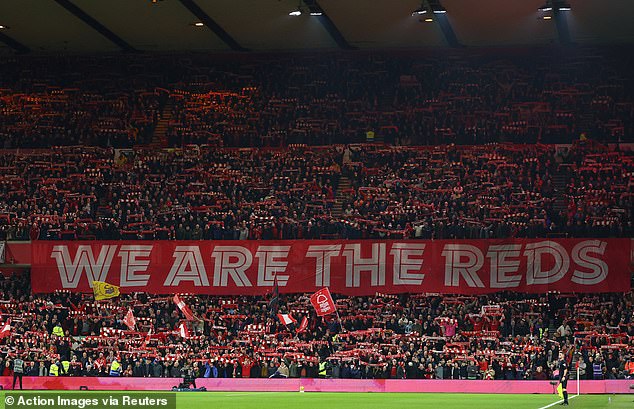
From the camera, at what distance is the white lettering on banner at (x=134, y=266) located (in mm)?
52062

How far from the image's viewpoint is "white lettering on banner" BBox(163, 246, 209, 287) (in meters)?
52.0

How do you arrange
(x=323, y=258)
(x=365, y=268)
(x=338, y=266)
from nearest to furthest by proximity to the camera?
(x=365, y=268), (x=338, y=266), (x=323, y=258)

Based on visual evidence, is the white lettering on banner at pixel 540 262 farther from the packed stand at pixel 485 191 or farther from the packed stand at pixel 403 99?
the packed stand at pixel 403 99

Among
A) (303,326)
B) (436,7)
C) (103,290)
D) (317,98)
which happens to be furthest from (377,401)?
(317,98)

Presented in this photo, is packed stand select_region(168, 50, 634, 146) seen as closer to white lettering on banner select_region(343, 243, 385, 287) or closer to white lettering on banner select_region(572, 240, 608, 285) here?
white lettering on banner select_region(572, 240, 608, 285)

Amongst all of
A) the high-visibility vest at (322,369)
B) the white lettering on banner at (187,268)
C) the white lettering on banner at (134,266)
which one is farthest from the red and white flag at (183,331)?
the high-visibility vest at (322,369)

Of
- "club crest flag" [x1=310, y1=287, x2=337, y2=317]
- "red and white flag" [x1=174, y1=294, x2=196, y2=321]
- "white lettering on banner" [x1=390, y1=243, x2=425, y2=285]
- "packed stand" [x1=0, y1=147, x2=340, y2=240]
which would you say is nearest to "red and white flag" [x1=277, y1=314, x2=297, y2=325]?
"club crest flag" [x1=310, y1=287, x2=337, y2=317]

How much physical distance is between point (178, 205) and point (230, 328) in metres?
8.26

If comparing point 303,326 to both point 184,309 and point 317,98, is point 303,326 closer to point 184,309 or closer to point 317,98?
point 184,309

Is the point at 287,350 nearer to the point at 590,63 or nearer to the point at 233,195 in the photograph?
the point at 233,195

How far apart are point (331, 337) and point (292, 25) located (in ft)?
53.2

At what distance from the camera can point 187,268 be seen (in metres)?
52.0

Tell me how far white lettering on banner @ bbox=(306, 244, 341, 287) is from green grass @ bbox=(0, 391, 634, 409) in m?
8.71

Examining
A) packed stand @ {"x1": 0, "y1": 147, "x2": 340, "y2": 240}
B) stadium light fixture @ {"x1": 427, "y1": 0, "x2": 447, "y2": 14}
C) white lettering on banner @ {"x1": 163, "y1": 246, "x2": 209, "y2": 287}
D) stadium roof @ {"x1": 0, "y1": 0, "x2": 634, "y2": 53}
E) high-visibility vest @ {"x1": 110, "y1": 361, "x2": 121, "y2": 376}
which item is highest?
stadium roof @ {"x1": 0, "y1": 0, "x2": 634, "y2": 53}
